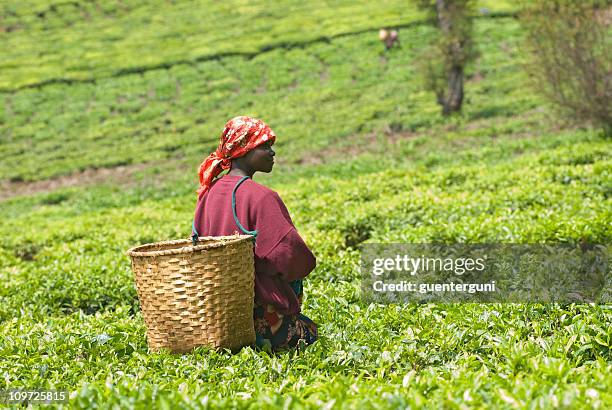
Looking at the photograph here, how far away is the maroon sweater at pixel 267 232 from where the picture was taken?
4258 millimetres

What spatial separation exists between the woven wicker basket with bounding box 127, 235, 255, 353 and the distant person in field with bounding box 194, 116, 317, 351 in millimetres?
178

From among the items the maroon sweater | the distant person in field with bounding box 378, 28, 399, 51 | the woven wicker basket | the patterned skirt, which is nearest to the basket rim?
the woven wicker basket

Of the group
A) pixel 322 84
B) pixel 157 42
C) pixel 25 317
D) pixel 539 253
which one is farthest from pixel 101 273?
pixel 157 42

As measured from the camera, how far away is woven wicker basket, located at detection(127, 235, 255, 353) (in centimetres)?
403

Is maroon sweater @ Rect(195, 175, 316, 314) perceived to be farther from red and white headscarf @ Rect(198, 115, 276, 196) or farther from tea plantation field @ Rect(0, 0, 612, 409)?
tea plantation field @ Rect(0, 0, 612, 409)

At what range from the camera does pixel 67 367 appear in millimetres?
4426

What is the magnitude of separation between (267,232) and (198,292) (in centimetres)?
63

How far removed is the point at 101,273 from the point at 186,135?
19.8 metres

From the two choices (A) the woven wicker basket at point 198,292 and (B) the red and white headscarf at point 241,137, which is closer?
(A) the woven wicker basket at point 198,292

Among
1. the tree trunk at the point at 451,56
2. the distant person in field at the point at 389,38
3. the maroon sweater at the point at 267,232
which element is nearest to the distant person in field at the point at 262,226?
the maroon sweater at the point at 267,232

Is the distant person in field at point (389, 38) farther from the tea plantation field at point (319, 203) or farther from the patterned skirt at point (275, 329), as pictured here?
the patterned skirt at point (275, 329)

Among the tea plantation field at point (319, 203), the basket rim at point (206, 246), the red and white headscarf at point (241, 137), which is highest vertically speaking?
the red and white headscarf at point (241, 137)

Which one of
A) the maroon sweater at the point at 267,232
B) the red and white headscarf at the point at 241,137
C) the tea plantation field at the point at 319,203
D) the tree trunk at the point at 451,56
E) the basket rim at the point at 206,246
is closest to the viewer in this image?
the tea plantation field at the point at 319,203

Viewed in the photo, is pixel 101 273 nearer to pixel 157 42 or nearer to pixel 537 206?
pixel 537 206
